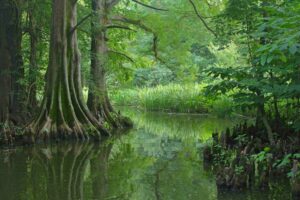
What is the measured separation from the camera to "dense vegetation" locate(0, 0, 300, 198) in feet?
22.4

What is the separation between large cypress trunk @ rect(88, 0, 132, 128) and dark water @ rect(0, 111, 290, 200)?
8.85ft

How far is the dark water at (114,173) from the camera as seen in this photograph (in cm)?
626

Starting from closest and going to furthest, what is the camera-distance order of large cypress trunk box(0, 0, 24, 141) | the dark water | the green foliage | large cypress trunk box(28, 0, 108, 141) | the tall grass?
the dark water < large cypress trunk box(28, 0, 108, 141) < large cypress trunk box(0, 0, 24, 141) < the tall grass < the green foliage

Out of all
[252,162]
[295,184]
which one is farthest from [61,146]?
[295,184]

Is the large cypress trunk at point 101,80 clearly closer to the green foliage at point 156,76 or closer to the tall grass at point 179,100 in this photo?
the tall grass at point 179,100

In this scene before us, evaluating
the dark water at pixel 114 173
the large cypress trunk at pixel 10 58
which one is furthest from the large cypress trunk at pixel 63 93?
the large cypress trunk at pixel 10 58

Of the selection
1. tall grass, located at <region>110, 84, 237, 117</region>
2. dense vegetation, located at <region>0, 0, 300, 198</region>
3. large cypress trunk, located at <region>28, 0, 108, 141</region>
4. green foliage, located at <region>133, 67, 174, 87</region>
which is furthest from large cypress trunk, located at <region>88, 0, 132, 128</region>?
green foliage, located at <region>133, 67, 174, 87</region>

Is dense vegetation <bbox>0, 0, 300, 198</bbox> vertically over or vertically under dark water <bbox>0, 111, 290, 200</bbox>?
over

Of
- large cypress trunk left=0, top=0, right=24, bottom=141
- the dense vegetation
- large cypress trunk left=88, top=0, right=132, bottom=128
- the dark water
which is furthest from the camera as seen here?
large cypress trunk left=88, top=0, right=132, bottom=128

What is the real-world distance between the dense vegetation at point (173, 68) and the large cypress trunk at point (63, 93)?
25 millimetres

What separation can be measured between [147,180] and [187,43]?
A: 13.0 metres

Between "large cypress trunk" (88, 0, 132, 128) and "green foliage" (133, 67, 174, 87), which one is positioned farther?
"green foliage" (133, 67, 174, 87)

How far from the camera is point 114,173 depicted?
25.7 feet

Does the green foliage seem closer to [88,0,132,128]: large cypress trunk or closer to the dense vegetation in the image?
the dense vegetation
